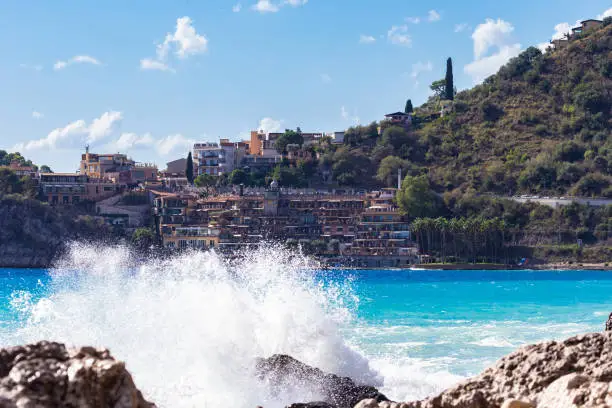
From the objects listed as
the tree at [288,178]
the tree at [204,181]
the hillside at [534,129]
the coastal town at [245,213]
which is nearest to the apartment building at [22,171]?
the coastal town at [245,213]

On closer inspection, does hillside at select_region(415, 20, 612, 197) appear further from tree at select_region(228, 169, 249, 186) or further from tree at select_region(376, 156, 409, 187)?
tree at select_region(228, 169, 249, 186)

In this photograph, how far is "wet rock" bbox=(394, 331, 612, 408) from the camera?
6.10 metres

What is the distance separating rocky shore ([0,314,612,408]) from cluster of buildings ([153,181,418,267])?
75.9 meters

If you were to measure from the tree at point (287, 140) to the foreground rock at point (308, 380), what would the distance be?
294 ft

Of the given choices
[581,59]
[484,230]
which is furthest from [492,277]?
[581,59]

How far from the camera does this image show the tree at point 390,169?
320ft

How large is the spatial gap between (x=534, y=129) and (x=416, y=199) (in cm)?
2087

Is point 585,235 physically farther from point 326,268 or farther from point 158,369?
point 158,369

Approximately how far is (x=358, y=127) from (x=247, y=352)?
306 feet

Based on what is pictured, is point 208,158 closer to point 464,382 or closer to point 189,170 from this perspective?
point 189,170

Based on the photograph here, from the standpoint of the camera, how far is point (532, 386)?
20.5 ft

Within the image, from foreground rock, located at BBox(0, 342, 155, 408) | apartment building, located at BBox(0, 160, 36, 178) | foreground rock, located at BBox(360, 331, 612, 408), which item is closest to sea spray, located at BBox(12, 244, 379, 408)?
foreground rock, located at BBox(360, 331, 612, 408)

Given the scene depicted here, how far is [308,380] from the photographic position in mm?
15570

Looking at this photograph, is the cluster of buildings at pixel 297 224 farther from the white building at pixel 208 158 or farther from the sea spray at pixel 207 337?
the sea spray at pixel 207 337
